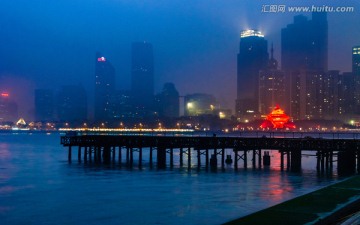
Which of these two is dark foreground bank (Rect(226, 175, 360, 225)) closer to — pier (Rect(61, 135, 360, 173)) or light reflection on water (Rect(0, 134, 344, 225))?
light reflection on water (Rect(0, 134, 344, 225))

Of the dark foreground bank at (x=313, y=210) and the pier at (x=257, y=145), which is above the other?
the pier at (x=257, y=145)

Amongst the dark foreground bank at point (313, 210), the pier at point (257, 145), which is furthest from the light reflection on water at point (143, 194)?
the dark foreground bank at point (313, 210)

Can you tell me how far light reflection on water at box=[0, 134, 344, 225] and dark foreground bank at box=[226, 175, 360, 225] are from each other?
6.63 metres

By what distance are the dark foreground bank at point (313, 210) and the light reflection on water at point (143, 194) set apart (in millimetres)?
6631

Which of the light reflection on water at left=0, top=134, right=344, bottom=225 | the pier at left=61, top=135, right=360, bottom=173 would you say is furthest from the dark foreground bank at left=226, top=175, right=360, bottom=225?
the pier at left=61, top=135, right=360, bottom=173

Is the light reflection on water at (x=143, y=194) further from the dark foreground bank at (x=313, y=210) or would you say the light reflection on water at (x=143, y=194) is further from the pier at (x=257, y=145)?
the dark foreground bank at (x=313, y=210)

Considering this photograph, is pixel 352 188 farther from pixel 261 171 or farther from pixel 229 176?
pixel 261 171

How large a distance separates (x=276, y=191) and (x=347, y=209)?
69.9 ft

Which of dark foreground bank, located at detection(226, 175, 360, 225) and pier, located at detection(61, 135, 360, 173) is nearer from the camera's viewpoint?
dark foreground bank, located at detection(226, 175, 360, 225)

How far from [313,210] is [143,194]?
23.1 m

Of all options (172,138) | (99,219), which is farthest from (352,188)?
(172,138)

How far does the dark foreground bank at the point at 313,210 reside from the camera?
2434 centimetres

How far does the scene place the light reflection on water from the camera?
36.6 m

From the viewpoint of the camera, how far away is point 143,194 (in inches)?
1869
